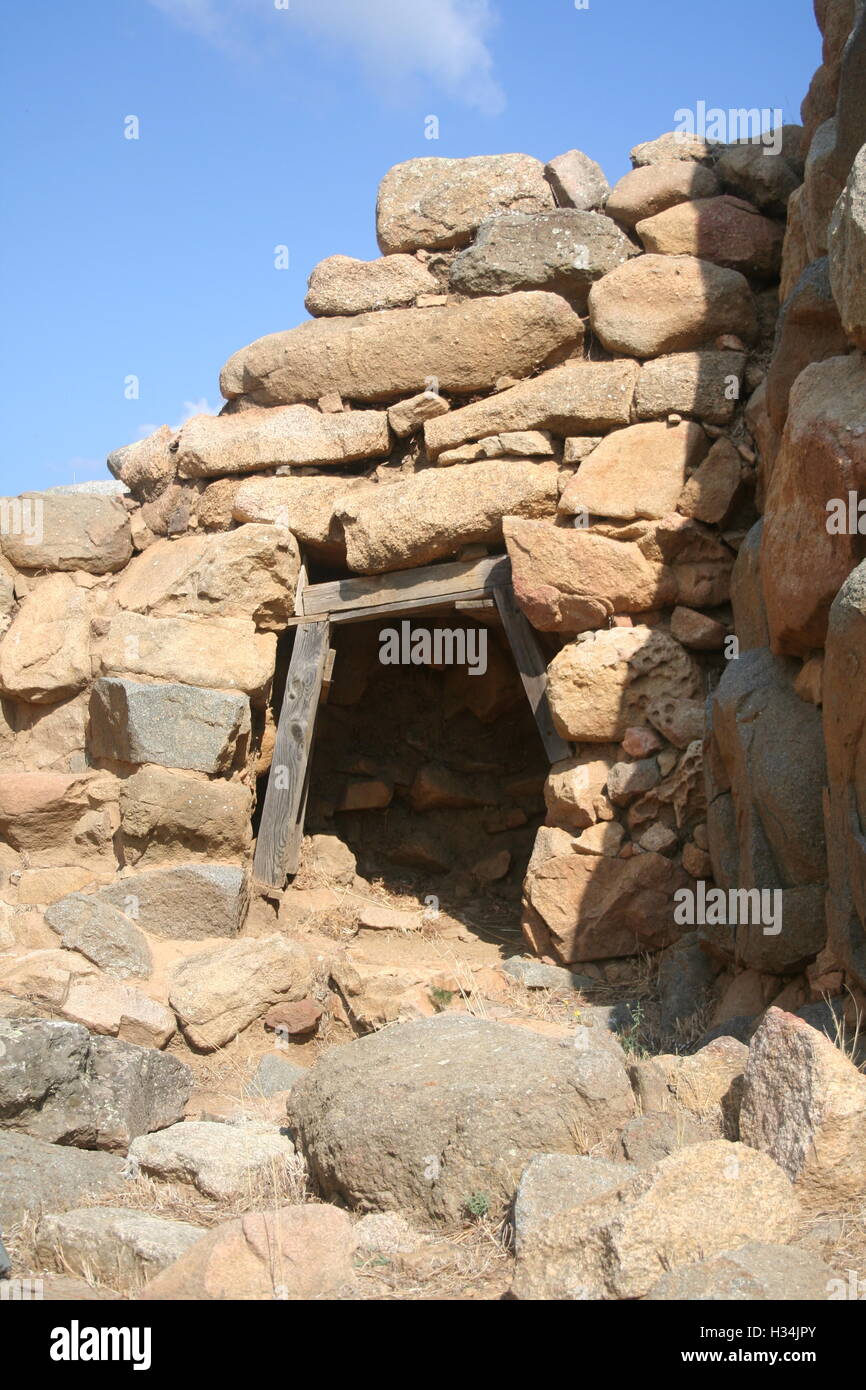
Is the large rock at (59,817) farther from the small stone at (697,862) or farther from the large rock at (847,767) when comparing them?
the large rock at (847,767)

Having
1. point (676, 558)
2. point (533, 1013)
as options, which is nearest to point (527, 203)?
point (676, 558)

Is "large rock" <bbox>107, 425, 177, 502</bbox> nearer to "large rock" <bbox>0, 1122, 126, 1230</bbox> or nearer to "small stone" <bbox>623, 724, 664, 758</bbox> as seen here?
"small stone" <bbox>623, 724, 664, 758</bbox>

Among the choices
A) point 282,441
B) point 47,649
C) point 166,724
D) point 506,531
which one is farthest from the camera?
point 282,441

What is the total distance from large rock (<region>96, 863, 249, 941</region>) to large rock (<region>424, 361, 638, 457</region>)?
8.58 feet

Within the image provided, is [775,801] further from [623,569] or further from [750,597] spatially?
[623,569]

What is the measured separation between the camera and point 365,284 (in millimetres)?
7109

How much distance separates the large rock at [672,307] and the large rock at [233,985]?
3618mm

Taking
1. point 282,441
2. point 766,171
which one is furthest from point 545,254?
point 282,441

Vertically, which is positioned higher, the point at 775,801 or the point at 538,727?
the point at 538,727

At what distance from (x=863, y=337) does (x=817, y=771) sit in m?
1.53

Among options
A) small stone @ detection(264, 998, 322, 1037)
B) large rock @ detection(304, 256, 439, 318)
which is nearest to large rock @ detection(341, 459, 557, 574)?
large rock @ detection(304, 256, 439, 318)

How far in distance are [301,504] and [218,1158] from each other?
400 cm

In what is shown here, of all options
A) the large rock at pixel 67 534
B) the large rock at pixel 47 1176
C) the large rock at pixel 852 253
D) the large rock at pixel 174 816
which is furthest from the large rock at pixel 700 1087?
the large rock at pixel 67 534

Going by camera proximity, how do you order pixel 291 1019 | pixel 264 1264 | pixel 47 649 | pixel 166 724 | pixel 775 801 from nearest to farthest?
1. pixel 264 1264
2. pixel 775 801
3. pixel 291 1019
4. pixel 166 724
5. pixel 47 649
